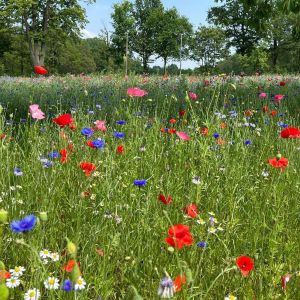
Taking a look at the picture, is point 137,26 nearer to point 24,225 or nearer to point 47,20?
point 47,20

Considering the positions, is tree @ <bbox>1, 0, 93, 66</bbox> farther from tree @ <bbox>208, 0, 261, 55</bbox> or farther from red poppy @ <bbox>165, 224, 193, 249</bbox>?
red poppy @ <bbox>165, 224, 193, 249</bbox>

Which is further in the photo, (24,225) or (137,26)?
(137,26)

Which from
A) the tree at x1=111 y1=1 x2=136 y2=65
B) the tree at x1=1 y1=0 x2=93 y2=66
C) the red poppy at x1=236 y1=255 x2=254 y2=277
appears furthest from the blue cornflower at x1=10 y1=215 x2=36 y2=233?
the tree at x1=111 y1=1 x2=136 y2=65

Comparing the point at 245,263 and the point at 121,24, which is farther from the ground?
the point at 121,24

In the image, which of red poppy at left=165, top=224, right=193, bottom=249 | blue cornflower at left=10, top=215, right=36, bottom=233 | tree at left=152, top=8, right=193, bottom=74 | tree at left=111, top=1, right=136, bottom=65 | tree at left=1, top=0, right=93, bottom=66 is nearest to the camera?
blue cornflower at left=10, top=215, right=36, bottom=233

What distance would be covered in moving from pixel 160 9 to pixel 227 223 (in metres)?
60.8

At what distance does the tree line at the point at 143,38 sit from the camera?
37906 mm

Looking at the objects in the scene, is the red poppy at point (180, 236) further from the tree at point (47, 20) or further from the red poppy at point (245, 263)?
the tree at point (47, 20)

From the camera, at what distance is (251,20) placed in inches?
253

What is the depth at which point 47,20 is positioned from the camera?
3756 cm

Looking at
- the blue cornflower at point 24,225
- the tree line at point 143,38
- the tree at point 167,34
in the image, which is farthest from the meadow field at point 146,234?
the tree at point 167,34

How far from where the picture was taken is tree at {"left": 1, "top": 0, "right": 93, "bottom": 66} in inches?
1460

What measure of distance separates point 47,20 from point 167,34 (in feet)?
74.6

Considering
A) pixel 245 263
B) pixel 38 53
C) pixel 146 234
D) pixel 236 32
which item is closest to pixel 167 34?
pixel 236 32
